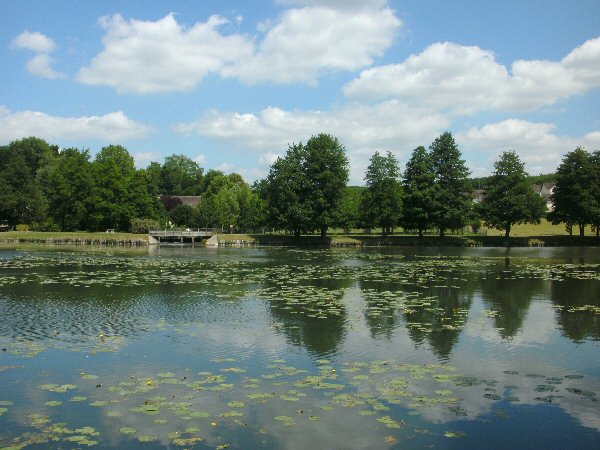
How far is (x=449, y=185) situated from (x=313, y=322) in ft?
200

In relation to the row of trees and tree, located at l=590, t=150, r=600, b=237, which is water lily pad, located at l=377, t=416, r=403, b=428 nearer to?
tree, located at l=590, t=150, r=600, b=237

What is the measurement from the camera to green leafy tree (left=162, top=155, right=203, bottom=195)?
149 metres

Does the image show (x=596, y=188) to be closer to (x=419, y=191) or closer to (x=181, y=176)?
(x=419, y=191)

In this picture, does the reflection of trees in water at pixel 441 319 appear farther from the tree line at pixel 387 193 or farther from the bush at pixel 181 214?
the bush at pixel 181 214

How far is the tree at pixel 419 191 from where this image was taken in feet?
239

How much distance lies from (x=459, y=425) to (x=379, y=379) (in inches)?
95.8

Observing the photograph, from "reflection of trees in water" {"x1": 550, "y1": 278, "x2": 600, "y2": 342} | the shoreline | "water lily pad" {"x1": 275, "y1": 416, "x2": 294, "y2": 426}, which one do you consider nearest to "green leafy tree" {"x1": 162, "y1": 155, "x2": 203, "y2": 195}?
the shoreline

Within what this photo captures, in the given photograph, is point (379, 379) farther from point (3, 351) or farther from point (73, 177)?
point (73, 177)

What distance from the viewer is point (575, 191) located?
7300cm

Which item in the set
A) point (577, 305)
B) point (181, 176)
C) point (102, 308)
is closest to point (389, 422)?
point (102, 308)

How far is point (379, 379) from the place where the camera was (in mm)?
10930

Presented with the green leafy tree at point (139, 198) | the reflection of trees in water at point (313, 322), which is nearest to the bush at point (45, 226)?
the green leafy tree at point (139, 198)

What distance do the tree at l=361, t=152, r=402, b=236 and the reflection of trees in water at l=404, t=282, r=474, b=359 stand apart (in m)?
50.8

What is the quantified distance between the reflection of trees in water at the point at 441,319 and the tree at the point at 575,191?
56.1 m
